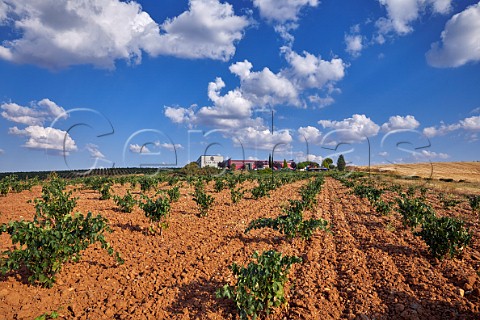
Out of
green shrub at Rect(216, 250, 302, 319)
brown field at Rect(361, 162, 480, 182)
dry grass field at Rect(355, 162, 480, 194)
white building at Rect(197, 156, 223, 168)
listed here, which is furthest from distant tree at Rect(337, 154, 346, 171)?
green shrub at Rect(216, 250, 302, 319)

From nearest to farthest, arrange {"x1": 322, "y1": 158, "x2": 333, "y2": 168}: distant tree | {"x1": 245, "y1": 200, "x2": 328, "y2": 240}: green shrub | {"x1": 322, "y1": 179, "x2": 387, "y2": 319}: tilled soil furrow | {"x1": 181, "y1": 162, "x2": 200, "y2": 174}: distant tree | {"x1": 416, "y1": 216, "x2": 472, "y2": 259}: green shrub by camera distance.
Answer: {"x1": 322, "y1": 179, "x2": 387, "y2": 319}: tilled soil furrow
{"x1": 416, "y1": 216, "x2": 472, "y2": 259}: green shrub
{"x1": 245, "y1": 200, "x2": 328, "y2": 240}: green shrub
{"x1": 181, "y1": 162, "x2": 200, "y2": 174}: distant tree
{"x1": 322, "y1": 158, "x2": 333, "y2": 168}: distant tree

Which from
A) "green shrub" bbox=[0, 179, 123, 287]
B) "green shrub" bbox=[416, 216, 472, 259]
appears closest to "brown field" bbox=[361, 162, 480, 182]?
"green shrub" bbox=[416, 216, 472, 259]

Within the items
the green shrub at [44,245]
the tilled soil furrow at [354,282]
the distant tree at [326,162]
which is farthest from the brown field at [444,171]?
the green shrub at [44,245]

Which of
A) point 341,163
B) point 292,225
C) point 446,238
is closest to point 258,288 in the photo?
point 292,225

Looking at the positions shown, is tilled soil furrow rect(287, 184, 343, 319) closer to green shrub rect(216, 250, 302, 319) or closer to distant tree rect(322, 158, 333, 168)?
green shrub rect(216, 250, 302, 319)

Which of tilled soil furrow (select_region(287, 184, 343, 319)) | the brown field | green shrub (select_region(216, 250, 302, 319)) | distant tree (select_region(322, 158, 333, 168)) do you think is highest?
distant tree (select_region(322, 158, 333, 168))

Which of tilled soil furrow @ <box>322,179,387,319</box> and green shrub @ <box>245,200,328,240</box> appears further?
green shrub @ <box>245,200,328,240</box>

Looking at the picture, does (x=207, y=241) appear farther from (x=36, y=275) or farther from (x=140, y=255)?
(x=36, y=275)

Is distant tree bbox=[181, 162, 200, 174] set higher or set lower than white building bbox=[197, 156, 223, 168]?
lower

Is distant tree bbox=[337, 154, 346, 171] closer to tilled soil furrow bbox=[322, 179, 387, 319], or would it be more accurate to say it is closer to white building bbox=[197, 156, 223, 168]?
white building bbox=[197, 156, 223, 168]

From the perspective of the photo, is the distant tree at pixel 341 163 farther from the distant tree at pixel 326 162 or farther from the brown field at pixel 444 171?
the brown field at pixel 444 171

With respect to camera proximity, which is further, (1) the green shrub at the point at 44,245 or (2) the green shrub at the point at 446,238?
(2) the green shrub at the point at 446,238

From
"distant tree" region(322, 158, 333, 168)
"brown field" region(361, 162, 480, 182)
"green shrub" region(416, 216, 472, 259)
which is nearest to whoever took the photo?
"green shrub" region(416, 216, 472, 259)

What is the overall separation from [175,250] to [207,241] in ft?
3.47
